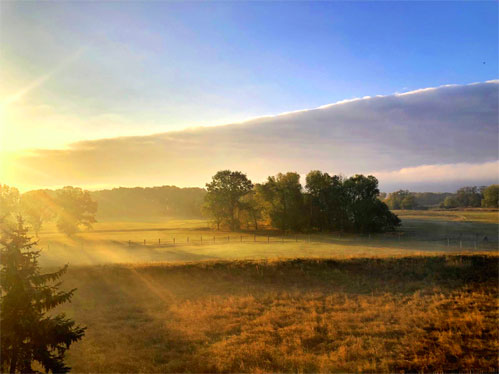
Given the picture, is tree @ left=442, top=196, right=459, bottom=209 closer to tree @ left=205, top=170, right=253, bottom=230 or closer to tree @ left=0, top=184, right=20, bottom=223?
tree @ left=205, top=170, right=253, bottom=230

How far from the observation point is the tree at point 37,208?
231 ft

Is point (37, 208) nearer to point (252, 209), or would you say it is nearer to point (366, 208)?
point (252, 209)

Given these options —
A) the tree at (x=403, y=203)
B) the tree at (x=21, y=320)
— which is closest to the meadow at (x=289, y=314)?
the tree at (x=21, y=320)

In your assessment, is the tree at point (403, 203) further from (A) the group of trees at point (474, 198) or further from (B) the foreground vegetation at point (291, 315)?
(B) the foreground vegetation at point (291, 315)

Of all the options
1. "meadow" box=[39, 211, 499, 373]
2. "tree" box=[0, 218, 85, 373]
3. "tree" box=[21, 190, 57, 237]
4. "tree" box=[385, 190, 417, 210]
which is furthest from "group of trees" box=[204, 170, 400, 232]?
"tree" box=[385, 190, 417, 210]

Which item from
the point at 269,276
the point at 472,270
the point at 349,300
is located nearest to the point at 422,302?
the point at 349,300

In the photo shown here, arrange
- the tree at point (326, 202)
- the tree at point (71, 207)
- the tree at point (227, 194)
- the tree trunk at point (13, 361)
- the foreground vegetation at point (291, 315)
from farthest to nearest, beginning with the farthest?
the tree at point (227, 194)
the tree at point (326, 202)
the tree at point (71, 207)
the foreground vegetation at point (291, 315)
the tree trunk at point (13, 361)

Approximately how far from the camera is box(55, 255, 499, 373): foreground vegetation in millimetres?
16594

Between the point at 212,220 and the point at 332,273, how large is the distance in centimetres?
5848

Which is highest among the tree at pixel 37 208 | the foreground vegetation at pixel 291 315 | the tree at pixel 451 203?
Answer: the tree at pixel 37 208

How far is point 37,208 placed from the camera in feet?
234

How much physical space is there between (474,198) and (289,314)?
183665 millimetres

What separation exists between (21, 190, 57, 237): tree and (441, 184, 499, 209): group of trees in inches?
6331

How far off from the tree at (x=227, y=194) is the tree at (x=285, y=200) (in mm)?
6468
